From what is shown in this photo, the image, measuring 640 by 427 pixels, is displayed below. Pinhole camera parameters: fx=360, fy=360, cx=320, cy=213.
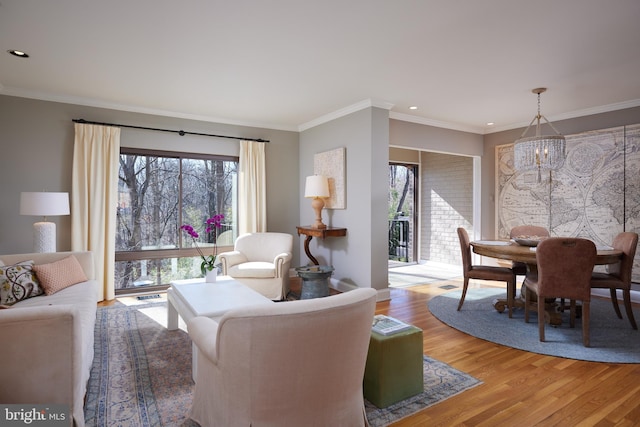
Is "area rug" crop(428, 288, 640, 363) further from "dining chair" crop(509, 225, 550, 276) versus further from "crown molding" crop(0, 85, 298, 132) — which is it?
"crown molding" crop(0, 85, 298, 132)

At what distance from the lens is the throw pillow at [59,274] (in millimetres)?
3041

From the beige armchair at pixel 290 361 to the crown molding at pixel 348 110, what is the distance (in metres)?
3.28

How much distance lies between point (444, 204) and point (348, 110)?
11.0 ft

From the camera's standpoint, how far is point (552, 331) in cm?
340

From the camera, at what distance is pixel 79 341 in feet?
5.82

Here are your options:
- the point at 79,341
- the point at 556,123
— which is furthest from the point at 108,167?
the point at 556,123

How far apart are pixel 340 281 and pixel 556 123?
3854mm

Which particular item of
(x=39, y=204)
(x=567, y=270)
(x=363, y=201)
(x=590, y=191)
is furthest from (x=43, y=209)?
(x=590, y=191)

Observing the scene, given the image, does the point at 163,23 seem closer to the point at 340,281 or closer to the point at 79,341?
the point at 79,341

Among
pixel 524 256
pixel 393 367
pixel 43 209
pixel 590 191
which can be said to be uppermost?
pixel 590 191

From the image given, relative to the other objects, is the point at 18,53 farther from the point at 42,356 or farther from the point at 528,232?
the point at 528,232

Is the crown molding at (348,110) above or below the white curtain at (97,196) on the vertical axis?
above

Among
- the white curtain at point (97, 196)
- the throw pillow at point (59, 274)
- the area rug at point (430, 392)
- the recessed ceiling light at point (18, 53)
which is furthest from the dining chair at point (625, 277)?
the recessed ceiling light at point (18, 53)

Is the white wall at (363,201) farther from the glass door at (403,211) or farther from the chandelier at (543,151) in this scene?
the glass door at (403,211)
